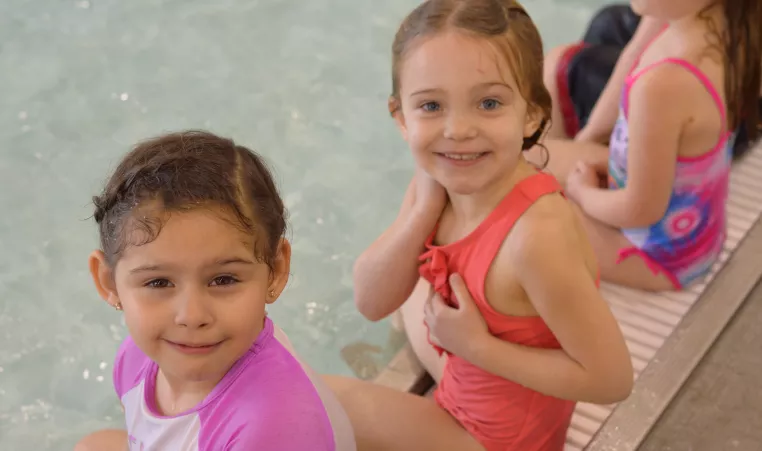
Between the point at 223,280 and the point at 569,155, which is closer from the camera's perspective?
the point at 223,280

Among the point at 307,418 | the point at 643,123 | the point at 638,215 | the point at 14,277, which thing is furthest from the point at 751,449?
the point at 14,277

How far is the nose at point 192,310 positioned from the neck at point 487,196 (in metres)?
0.46

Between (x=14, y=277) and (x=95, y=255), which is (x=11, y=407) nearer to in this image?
(x=14, y=277)

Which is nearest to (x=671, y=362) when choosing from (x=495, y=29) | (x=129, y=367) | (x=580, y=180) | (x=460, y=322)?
(x=580, y=180)

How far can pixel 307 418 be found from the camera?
A: 3.43ft

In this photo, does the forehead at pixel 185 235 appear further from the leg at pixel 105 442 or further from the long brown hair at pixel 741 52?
the long brown hair at pixel 741 52

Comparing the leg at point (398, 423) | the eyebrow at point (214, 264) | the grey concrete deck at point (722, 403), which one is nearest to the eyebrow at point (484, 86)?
the eyebrow at point (214, 264)

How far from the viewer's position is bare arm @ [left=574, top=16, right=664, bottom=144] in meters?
1.89

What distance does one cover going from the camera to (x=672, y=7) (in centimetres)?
149

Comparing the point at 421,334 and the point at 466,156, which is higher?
the point at 466,156

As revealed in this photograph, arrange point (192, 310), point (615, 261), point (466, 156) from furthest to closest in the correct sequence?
point (615, 261)
point (466, 156)
point (192, 310)

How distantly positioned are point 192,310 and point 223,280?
0.06 m

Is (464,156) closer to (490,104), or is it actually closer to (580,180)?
(490,104)

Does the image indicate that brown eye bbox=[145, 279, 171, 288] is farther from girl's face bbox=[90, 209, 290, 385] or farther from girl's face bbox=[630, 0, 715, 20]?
girl's face bbox=[630, 0, 715, 20]
